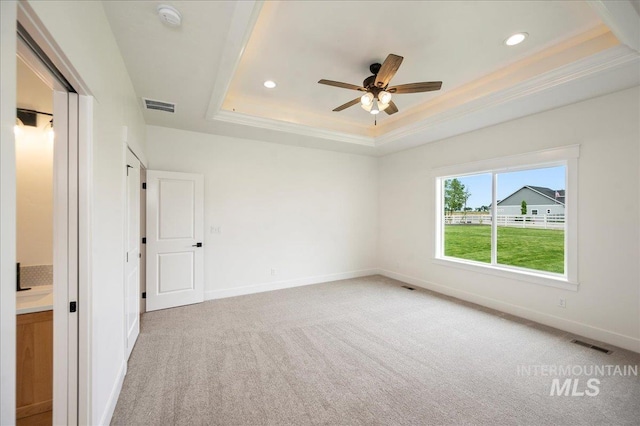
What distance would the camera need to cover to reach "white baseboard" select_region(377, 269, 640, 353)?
2.92 m

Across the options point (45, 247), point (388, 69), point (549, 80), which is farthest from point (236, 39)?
point (549, 80)

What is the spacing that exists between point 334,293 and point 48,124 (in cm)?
425

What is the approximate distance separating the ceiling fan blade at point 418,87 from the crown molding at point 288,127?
1888 millimetres

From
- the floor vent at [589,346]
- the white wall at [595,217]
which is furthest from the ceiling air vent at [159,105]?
the floor vent at [589,346]

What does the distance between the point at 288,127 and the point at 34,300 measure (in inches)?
137

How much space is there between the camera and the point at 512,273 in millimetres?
3859

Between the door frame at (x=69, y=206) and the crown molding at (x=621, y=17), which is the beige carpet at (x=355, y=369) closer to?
the door frame at (x=69, y=206)

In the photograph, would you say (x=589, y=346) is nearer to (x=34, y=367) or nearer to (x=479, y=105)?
(x=479, y=105)

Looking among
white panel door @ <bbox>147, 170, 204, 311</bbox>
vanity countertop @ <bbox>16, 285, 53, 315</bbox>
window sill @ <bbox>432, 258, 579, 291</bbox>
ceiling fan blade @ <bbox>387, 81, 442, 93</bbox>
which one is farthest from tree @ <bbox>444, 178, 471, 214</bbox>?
vanity countertop @ <bbox>16, 285, 53, 315</bbox>

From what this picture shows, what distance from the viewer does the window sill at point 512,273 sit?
338cm

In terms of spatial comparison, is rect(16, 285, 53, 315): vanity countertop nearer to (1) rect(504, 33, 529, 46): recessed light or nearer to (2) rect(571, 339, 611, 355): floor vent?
(1) rect(504, 33, 529, 46): recessed light

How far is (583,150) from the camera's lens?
127 inches

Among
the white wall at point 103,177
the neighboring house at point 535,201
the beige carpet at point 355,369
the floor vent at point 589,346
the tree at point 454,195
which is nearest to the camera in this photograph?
the white wall at point 103,177

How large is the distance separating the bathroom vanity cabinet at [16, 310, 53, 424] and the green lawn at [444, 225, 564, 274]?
5.25 metres
